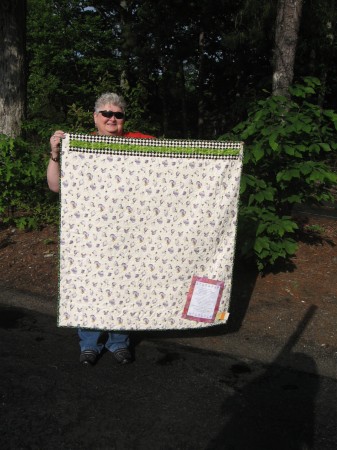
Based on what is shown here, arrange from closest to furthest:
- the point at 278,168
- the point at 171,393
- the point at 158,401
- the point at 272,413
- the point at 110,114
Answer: the point at 272,413 < the point at 158,401 < the point at 171,393 < the point at 110,114 < the point at 278,168

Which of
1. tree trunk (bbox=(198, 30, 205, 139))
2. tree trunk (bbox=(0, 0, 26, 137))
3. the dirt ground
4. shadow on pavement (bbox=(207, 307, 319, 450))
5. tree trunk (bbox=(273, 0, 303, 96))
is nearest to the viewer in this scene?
shadow on pavement (bbox=(207, 307, 319, 450))

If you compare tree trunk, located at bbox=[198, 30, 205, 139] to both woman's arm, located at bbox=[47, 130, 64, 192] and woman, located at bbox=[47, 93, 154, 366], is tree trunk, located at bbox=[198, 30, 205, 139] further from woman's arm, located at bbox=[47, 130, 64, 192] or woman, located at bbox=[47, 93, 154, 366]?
woman's arm, located at bbox=[47, 130, 64, 192]

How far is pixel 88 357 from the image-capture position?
3541 mm

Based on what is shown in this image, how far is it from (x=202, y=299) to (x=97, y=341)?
85 cm

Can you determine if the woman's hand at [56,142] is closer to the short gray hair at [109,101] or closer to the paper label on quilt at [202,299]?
the short gray hair at [109,101]

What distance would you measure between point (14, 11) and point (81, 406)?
6.51m

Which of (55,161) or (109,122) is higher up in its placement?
(109,122)

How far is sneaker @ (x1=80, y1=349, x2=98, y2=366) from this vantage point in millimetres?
3529

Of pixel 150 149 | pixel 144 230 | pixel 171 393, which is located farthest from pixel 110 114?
pixel 171 393

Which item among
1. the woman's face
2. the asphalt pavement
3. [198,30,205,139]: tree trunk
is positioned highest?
[198,30,205,139]: tree trunk

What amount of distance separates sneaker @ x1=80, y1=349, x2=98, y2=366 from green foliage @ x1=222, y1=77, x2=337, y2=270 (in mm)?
1899

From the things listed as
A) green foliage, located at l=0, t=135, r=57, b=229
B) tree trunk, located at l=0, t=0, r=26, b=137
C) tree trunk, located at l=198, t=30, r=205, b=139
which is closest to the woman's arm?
green foliage, located at l=0, t=135, r=57, b=229

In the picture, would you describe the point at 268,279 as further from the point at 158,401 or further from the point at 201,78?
the point at 201,78

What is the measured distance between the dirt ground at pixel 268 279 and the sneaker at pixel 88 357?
1399 millimetres
